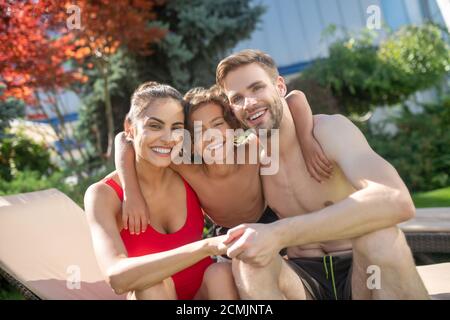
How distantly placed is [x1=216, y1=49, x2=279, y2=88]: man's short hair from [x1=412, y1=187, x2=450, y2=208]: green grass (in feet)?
15.2

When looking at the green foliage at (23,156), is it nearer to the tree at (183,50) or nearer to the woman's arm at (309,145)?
the tree at (183,50)

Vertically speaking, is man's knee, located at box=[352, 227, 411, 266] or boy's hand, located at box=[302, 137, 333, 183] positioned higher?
boy's hand, located at box=[302, 137, 333, 183]

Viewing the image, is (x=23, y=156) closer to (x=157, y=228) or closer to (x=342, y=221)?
(x=157, y=228)

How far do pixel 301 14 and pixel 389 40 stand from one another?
3732mm

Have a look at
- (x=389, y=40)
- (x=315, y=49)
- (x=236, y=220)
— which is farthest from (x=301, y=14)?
(x=236, y=220)

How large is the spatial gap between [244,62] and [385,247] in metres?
1.17

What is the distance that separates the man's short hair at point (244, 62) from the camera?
2.85 m

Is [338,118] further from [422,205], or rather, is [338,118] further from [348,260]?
[422,205]

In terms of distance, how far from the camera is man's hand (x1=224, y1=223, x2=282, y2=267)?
85.0 inches

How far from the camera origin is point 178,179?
3.01 meters

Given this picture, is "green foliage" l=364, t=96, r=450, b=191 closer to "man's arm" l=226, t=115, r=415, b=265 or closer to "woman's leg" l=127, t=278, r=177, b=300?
"man's arm" l=226, t=115, r=415, b=265

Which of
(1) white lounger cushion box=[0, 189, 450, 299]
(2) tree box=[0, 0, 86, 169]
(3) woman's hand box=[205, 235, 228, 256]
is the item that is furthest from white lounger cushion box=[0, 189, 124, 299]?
(2) tree box=[0, 0, 86, 169]

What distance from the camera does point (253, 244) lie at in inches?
85.2

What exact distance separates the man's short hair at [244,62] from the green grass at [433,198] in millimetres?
4640
